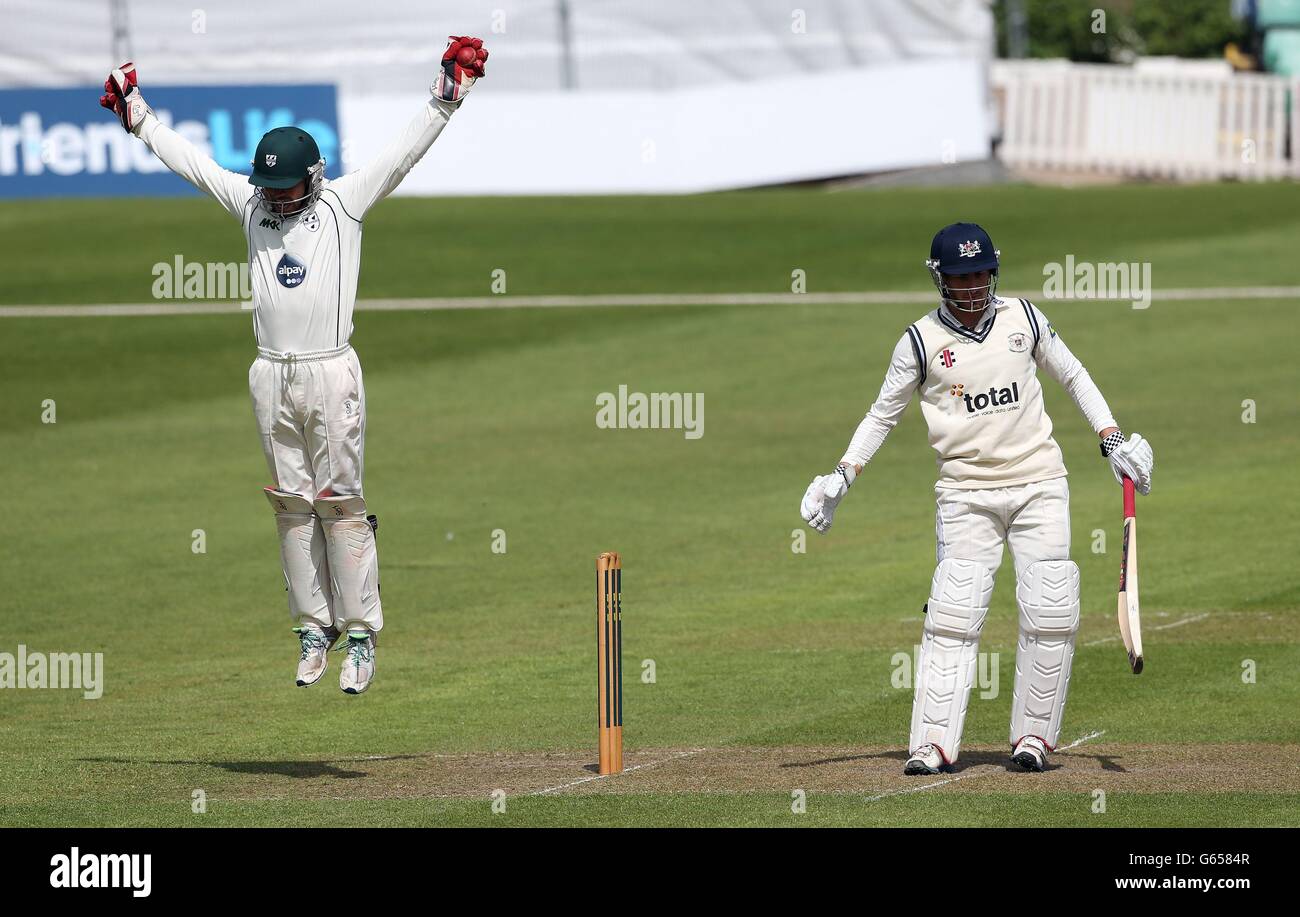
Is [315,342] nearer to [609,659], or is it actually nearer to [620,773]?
[609,659]

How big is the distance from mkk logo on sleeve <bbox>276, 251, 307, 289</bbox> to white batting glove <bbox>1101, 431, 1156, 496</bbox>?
13.7 ft

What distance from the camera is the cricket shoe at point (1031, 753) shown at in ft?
36.6

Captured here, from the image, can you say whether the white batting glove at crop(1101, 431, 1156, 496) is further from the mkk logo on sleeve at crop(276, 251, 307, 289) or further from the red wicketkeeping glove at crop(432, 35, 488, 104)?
the mkk logo on sleeve at crop(276, 251, 307, 289)

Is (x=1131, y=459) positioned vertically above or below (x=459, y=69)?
below

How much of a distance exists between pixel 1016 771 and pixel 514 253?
22602 mm

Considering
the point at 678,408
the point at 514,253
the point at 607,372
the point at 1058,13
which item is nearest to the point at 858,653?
the point at 678,408

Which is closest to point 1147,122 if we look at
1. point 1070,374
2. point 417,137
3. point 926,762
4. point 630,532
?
point 630,532

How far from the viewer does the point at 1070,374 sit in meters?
11.3

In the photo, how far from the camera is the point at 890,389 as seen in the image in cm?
1127

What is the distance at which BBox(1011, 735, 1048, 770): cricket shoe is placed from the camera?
1114 centimetres

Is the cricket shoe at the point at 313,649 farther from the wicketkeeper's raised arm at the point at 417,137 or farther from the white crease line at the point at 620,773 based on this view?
the wicketkeeper's raised arm at the point at 417,137

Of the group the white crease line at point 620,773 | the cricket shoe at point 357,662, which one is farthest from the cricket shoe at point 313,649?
the white crease line at point 620,773

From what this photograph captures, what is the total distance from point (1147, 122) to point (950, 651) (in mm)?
32046
